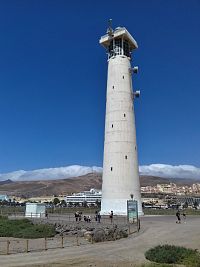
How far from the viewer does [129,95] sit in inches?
2021

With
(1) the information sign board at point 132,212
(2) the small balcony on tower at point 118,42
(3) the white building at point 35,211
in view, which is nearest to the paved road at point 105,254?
(1) the information sign board at point 132,212

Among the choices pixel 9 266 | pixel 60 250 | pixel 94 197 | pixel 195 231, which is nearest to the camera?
pixel 9 266

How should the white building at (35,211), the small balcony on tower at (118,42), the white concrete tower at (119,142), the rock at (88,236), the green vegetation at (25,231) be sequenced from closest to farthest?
the rock at (88,236), the green vegetation at (25,231), the white concrete tower at (119,142), the white building at (35,211), the small balcony on tower at (118,42)

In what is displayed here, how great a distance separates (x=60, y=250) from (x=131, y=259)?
16.1 ft

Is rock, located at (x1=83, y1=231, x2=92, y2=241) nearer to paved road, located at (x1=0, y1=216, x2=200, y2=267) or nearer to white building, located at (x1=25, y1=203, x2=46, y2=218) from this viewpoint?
paved road, located at (x1=0, y1=216, x2=200, y2=267)

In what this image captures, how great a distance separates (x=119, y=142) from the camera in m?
49.1

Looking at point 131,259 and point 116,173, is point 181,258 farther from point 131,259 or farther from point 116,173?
point 116,173

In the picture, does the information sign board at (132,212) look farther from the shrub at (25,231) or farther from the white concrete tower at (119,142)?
the white concrete tower at (119,142)

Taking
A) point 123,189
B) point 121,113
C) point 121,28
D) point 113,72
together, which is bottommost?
point 123,189

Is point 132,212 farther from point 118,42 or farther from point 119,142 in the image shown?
point 118,42

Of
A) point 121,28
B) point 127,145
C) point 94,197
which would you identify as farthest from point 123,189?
point 94,197

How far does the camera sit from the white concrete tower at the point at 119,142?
48.5 meters

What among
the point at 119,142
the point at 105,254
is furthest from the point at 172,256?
the point at 119,142

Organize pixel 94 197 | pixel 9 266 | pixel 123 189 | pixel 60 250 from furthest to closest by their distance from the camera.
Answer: pixel 94 197
pixel 123 189
pixel 60 250
pixel 9 266
